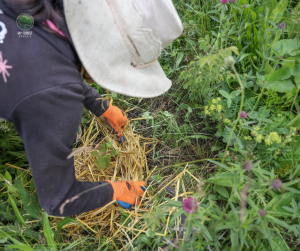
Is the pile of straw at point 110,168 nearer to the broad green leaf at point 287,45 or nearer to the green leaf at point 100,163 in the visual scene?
the green leaf at point 100,163

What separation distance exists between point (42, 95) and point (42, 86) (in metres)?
0.03

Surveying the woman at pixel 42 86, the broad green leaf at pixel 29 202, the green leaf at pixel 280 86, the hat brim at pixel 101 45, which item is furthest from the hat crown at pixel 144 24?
the broad green leaf at pixel 29 202

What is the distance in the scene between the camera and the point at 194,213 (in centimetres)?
94

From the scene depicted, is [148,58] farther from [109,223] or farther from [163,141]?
[109,223]

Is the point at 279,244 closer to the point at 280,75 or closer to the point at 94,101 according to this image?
the point at 280,75

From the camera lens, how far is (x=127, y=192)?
1.37 metres

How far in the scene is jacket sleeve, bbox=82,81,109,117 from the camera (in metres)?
1.43

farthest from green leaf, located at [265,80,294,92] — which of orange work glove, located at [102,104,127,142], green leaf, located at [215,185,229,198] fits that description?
orange work glove, located at [102,104,127,142]

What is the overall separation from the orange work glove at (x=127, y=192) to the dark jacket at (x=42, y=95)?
444 millimetres

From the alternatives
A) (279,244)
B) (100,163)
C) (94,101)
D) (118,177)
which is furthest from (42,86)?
(279,244)

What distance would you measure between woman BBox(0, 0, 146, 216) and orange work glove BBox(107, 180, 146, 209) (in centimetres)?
43

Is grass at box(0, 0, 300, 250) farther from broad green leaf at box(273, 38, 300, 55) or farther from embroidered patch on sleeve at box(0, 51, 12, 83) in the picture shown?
embroidered patch on sleeve at box(0, 51, 12, 83)

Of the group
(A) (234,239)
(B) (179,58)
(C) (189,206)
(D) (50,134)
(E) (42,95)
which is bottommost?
(A) (234,239)

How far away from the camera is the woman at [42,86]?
2.65 ft
